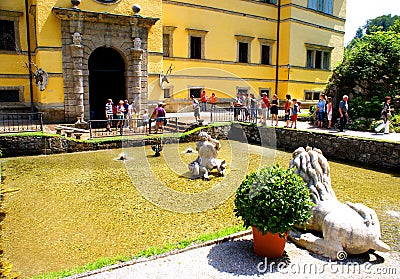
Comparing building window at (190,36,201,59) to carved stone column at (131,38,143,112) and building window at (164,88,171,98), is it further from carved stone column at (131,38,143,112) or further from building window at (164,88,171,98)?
carved stone column at (131,38,143,112)

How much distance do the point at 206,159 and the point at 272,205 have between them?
6322mm

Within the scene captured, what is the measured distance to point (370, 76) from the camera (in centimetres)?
1941

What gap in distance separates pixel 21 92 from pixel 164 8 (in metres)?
11.0

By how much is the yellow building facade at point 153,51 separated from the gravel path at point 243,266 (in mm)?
15765

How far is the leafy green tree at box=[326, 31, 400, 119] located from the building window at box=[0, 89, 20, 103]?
18.6m

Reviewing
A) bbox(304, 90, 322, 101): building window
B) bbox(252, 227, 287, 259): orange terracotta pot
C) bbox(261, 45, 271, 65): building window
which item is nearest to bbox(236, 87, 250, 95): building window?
bbox(261, 45, 271, 65): building window

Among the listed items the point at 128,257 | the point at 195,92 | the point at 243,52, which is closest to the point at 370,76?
the point at 243,52

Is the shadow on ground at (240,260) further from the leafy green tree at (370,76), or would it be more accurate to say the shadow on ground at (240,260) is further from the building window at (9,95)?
the building window at (9,95)

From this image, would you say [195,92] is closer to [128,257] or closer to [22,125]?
[22,125]

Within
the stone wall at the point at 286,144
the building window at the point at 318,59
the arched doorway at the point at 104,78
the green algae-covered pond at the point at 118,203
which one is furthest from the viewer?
the building window at the point at 318,59

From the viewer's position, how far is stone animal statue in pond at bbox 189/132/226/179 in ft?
36.5

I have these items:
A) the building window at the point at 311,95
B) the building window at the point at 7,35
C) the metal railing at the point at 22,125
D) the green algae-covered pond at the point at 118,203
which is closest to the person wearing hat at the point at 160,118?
the green algae-covered pond at the point at 118,203

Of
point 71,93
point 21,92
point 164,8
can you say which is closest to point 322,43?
point 164,8

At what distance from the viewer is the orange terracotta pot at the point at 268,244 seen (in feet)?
17.4
